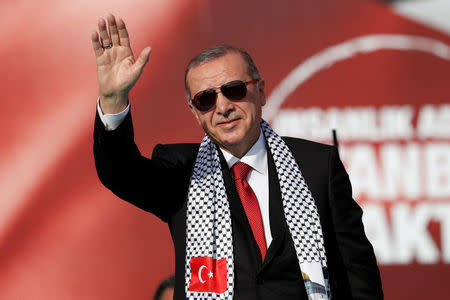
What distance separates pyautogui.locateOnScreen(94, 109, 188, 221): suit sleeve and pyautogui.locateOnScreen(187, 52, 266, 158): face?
203 mm

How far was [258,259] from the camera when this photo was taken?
1.92 meters

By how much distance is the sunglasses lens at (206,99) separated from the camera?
2.02 m

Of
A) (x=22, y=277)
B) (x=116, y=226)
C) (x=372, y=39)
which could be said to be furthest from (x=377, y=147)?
(x=22, y=277)

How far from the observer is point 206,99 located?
203 cm

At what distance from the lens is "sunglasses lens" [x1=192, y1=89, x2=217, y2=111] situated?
2.02 meters

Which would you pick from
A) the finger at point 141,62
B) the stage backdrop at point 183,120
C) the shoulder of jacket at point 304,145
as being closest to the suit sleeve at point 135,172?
the finger at point 141,62

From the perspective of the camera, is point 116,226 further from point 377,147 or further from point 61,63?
point 377,147

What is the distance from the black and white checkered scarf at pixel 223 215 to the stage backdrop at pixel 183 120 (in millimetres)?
1307

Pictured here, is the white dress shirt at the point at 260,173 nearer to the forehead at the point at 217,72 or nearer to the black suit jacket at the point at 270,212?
the black suit jacket at the point at 270,212

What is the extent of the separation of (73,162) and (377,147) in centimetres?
173

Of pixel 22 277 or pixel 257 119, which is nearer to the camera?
pixel 257 119

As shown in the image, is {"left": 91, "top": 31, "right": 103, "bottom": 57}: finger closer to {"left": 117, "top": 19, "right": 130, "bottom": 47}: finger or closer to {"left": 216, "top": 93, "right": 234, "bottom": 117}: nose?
{"left": 117, "top": 19, "right": 130, "bottom": 47}: finger

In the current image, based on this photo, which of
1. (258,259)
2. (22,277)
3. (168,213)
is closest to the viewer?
(258,259)

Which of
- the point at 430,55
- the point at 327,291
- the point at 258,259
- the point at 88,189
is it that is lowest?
the point at 327,291
